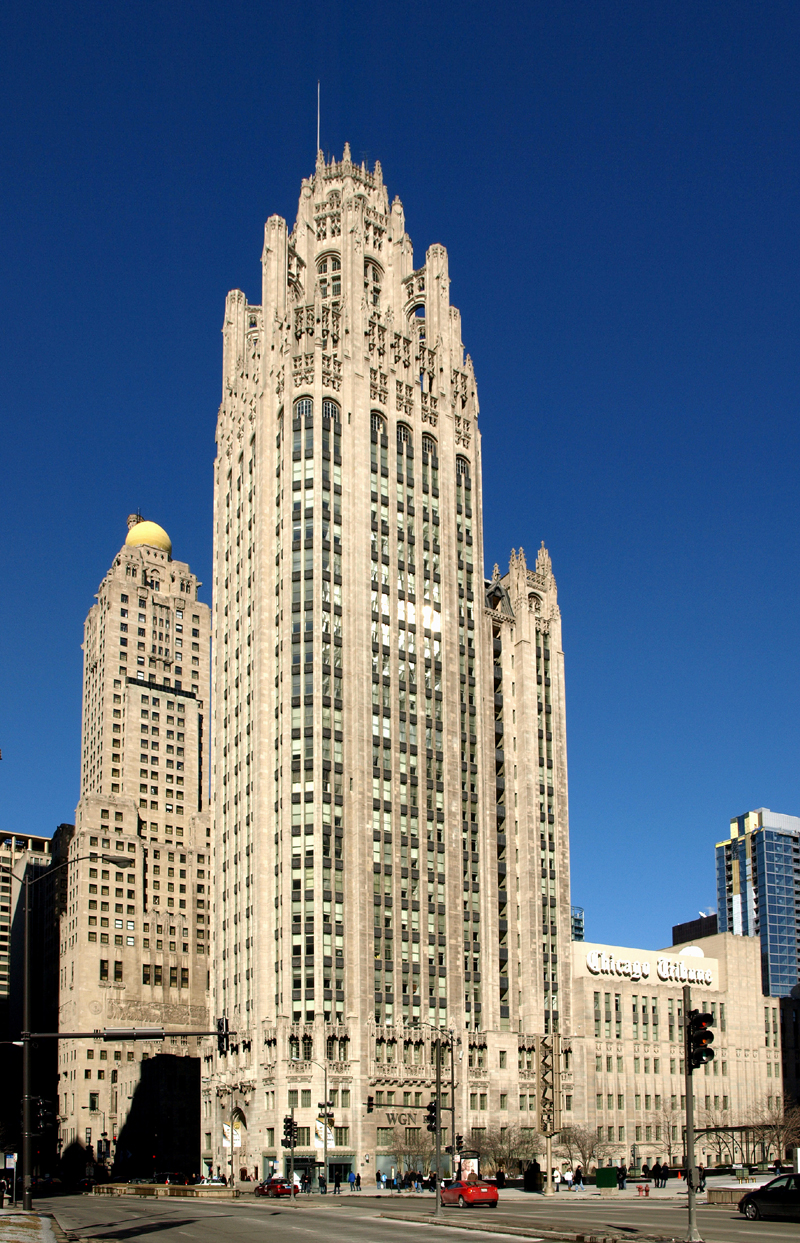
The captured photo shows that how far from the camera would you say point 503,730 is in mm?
148875

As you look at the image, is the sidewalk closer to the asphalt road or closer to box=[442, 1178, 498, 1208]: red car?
the asphalt road

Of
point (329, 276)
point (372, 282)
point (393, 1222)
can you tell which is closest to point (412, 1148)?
point (393, 1222)

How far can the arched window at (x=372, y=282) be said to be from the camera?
154 meters

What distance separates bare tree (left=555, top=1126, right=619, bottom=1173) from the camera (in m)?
126

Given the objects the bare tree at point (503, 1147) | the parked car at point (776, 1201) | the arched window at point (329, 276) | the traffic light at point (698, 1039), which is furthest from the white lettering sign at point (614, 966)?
the traffic light at point (698, 1039)

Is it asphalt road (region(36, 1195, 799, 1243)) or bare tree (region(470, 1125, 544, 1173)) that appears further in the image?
bare tree (region(470, 1125, 544, 1173))

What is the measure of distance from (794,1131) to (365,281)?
105m

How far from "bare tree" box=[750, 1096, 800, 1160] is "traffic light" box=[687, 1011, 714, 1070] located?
82.9 meters

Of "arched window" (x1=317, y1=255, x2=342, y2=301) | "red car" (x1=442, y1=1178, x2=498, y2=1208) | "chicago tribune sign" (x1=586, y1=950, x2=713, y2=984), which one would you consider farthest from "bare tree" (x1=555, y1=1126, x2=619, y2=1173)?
"arched window" (x1=317, y1=255, x2=342, y2=301)

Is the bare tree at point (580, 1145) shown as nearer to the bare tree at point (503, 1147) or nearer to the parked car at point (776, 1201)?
the bare tree at point (503, 1147)

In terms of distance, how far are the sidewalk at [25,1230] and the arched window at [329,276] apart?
398 ft

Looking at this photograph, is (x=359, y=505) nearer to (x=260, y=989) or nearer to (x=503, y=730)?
(x=503, y=730)

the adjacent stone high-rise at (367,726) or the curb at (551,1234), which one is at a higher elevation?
the adjacent stone high-rise at (367,726)

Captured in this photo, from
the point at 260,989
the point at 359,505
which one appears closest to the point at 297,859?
the point at 260,989
